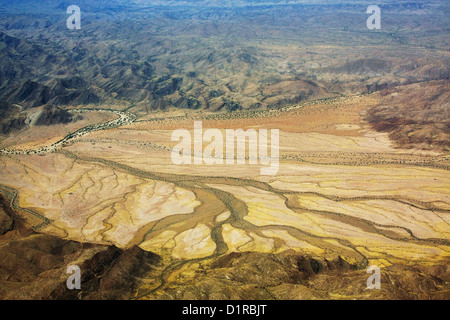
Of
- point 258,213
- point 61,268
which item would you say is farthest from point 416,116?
point 61,268

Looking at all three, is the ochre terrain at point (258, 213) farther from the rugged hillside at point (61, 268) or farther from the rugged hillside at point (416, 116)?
the rugged hillside at point (416, 116)

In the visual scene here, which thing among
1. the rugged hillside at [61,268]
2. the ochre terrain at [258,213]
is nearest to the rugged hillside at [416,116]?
the ochre terrain at [258,213]

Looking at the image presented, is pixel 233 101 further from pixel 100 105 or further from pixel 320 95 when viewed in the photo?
pixel 100 105

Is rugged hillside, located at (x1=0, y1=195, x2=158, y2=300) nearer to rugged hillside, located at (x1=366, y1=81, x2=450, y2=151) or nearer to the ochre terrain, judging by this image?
the ochre terrain

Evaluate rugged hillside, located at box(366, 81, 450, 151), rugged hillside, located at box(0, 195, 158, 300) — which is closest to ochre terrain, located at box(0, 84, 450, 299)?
rugged hillside, located at box(0, 195, 158, 300)

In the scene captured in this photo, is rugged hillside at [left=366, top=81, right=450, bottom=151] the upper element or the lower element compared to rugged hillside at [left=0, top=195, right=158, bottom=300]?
upper

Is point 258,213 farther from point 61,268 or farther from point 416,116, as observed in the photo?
point 416,116

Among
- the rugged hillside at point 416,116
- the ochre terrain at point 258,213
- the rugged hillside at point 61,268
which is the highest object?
the rugged hillside at point 416,116

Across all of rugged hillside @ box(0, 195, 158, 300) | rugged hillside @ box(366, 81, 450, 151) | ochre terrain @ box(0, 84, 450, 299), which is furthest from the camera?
rugged hillside @ box(366, 81, 450, 151)

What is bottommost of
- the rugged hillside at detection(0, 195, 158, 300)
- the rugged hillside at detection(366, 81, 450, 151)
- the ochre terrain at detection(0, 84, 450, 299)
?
the ochre terrain at detection(0, 84, 450, 299)

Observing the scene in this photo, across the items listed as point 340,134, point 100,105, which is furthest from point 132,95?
point 340,134
